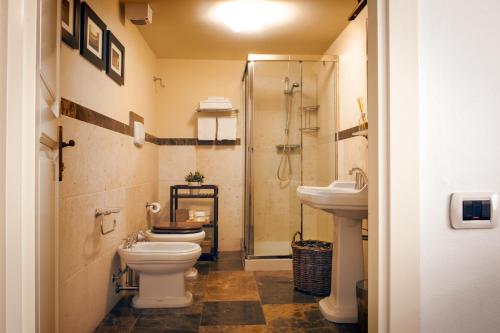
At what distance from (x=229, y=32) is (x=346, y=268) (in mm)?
2450

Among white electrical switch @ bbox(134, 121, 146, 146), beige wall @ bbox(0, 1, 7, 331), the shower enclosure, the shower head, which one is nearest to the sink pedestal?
the shower enclosure

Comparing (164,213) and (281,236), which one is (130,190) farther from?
(281,236)

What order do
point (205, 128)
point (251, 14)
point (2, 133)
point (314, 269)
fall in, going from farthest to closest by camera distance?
1. point (205, 128)
2. point (251, 14)
3. point (314, 269)
4. point (2, 133)

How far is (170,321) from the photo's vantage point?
2.30 metres

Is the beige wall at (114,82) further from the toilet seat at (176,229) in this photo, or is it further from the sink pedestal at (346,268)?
the sink pedestal at (346,268)

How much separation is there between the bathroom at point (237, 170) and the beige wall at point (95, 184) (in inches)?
0.6

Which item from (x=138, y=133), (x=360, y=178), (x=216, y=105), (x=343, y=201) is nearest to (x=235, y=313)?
(x=343, y=201)

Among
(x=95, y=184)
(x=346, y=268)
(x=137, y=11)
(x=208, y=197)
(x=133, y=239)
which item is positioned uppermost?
(x=137, y=11)

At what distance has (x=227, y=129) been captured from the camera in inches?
162

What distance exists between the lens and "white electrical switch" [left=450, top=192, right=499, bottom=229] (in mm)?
812

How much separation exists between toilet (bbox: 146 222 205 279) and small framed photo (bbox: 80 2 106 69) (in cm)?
150

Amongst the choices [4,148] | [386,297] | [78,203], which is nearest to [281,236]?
[78,203]

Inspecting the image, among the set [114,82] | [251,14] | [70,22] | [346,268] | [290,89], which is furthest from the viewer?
[290,89]

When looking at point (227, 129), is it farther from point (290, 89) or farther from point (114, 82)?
point (114, 82)
